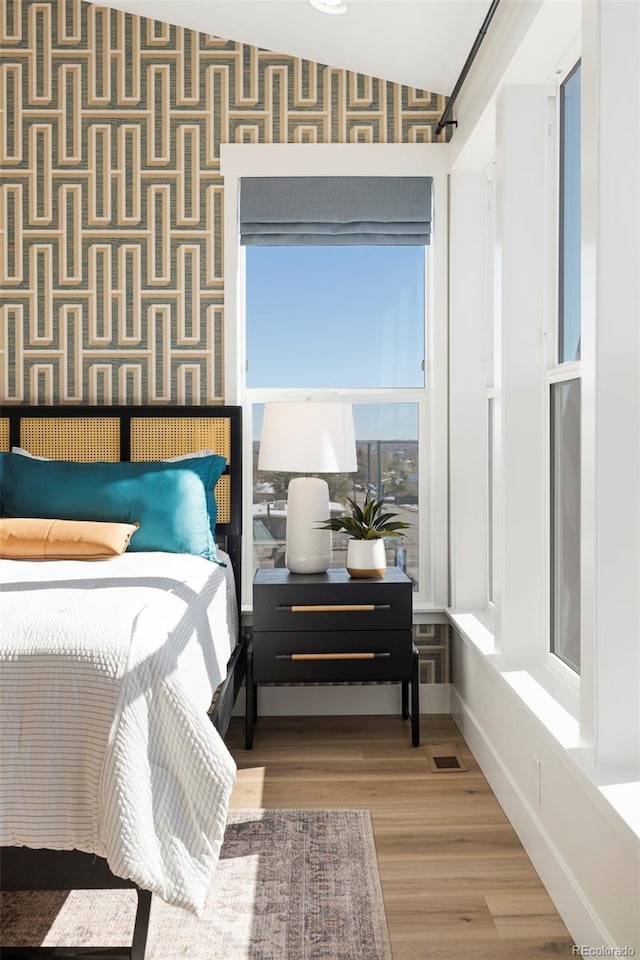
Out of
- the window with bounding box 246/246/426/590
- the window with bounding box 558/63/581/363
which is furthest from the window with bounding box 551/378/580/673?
Result: the window with bounding box 246/246/426/590

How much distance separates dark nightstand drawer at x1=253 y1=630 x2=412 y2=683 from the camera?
312cm

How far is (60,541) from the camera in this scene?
9.31ft

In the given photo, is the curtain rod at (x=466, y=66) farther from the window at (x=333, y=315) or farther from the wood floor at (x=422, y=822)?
the wood floor at (x=422, y=822)

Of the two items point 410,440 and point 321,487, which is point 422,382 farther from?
point 321,487

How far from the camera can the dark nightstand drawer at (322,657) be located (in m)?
3.12

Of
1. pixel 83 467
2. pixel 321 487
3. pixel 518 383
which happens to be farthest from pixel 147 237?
pixel 518 383

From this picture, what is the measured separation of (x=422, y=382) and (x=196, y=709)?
7.28 ft

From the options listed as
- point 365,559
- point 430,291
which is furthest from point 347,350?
point 365,559

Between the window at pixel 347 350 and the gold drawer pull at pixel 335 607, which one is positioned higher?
the window at pixel 347 350

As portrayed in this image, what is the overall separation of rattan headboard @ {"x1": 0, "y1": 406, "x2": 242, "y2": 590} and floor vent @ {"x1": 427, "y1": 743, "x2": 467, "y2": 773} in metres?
1.07

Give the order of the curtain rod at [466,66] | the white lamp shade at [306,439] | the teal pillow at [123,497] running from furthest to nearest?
the white lamp shade at [306,439] → the teal pillow at [123,497] → the curtain rod at [466,66]

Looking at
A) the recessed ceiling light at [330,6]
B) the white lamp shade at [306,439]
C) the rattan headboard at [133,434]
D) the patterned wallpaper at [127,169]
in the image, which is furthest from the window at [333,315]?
the recessed ceiling light at [330,6]

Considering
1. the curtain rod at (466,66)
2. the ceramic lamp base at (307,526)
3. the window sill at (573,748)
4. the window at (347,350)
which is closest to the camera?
the window sill at (573,748)

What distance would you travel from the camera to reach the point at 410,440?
3.66 meters
